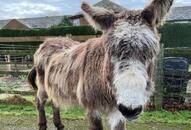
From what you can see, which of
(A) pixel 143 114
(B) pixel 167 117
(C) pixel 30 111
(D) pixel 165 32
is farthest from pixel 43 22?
(B) pixel 167 117

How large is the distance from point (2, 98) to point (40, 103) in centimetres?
364

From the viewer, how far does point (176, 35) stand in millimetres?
31047

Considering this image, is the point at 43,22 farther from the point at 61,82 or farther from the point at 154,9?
the point at 154,9

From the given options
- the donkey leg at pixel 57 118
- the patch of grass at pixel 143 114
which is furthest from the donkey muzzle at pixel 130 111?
the patch of grass at pixel 143 114

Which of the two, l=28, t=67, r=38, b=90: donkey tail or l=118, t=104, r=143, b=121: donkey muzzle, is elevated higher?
l=118, t=104, r=143, b=121: donkey muzzle

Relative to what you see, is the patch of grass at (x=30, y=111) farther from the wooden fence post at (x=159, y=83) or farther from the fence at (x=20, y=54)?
the wooden fence post at (x=159, y=83)

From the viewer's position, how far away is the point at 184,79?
930 centimetres

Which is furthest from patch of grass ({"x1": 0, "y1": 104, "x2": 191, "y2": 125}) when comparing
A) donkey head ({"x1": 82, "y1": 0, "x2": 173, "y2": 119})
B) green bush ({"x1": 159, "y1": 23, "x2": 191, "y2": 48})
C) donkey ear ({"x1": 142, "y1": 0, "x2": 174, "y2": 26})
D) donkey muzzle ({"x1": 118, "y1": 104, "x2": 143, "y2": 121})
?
green bush ({"x1": 159, "y1": 23, "x2": 191, "y2": 48})

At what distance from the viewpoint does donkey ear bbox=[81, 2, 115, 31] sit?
13.8 feet

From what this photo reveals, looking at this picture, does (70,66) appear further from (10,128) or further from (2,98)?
(2,98)

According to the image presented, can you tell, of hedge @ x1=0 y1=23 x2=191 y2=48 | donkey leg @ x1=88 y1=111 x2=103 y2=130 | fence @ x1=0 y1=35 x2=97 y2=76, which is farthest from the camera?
hedge @ x1=0 y1=23 x2=191 y2=48

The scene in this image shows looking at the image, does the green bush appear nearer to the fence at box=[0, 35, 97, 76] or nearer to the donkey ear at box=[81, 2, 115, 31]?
the fence at box=[0, 35, 97, 76]

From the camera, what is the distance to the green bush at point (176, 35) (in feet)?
99.7

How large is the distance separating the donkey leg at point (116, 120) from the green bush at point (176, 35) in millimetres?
25380
